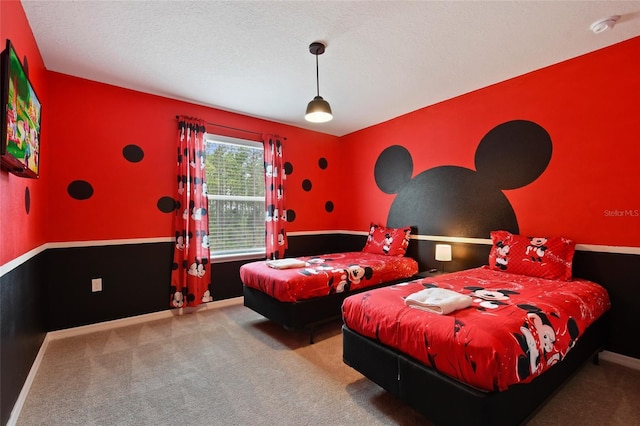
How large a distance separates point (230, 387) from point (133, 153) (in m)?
2.79

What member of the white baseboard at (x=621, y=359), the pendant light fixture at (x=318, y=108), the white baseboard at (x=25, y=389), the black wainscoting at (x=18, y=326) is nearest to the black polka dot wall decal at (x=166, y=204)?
the black wainscoting at (x=18, y=326)

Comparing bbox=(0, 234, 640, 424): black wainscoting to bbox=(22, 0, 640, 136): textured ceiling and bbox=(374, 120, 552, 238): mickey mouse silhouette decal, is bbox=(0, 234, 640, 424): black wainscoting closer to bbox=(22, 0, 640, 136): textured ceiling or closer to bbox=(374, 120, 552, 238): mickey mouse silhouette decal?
bbox=(374, 120, 552, 238): mickey mouse silhouette decal

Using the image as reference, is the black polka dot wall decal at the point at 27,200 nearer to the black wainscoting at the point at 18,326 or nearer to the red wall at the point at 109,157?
the black wainscoting at the point at 18,326

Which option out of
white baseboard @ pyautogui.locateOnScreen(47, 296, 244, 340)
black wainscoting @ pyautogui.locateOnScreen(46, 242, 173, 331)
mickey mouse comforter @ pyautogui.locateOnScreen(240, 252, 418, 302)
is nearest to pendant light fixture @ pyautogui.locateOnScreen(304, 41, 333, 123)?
mickey mouse comforter @ pyautogui.locateOnScreen(240, 252, 418, 302)

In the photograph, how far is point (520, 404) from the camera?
1498 millimetres

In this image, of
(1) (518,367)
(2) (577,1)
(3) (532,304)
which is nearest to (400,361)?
(1) (518,367)

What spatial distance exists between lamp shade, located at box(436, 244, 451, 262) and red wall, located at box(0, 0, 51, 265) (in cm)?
369

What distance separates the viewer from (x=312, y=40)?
7.86 ft

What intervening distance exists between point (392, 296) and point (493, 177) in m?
2.07

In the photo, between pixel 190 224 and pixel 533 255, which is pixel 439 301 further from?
pixel 190 224

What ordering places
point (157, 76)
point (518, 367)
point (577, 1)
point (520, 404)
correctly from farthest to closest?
1. point (157, 76)
2. point (577, 1)
3. point (520, 404)
4. point (518, 367)

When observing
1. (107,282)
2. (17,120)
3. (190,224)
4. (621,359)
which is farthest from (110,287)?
(621,359)

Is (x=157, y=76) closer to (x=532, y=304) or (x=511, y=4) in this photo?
(x=511, y=4)

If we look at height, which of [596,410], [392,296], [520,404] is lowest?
[596,410]
